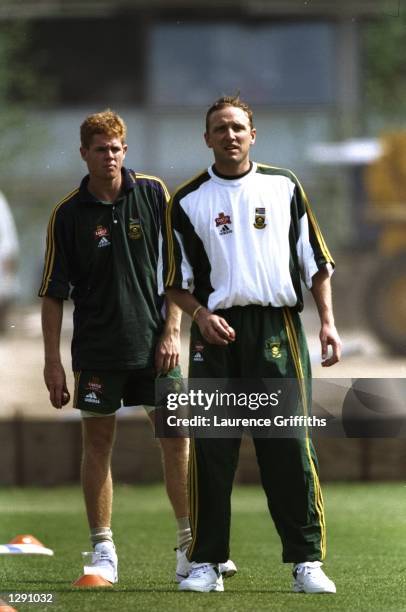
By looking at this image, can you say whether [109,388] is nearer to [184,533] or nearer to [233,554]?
[184,533]

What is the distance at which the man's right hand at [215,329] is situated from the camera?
156 inches

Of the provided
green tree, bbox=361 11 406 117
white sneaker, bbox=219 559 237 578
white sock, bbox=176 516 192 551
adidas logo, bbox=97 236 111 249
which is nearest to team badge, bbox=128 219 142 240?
adidas logo, bbox=97 236 111 249

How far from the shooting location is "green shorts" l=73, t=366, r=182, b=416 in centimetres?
432

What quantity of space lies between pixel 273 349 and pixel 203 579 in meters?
0.64

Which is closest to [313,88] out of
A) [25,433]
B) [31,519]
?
[25,433]

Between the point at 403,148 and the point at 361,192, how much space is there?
515mm

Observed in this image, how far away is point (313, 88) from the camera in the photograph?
12.2 m

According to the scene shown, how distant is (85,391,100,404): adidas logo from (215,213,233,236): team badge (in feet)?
2.08

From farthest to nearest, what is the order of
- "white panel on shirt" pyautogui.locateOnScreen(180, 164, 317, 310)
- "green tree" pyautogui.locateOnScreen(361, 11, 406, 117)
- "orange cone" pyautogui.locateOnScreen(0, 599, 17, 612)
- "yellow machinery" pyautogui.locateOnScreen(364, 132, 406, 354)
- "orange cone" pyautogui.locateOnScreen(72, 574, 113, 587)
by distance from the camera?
"green tree" pyautogui.locateOnScreen(361, 11, 406, 117) < "yellow machinery" pyautogui.locateOnScreen(364, 132, 406, 354) < "orange cone" pyautogui.locateOnScreen(72, 574, 113, 587) < "white panel on shirt" pyautogui.locateOnScreen(180, 164, 317, 310) < "orange cone" pyautogui.locateOnScreen(0, 599, 17, 612)

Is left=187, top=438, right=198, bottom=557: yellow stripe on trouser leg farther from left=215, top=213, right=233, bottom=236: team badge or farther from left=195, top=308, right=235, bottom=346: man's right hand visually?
left=215, top=213, right=233, bottom=236: team badge

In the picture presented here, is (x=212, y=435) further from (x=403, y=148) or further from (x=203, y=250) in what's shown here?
(x=403, y=148)

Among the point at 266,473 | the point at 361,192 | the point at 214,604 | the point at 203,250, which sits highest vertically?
the point at 361,192

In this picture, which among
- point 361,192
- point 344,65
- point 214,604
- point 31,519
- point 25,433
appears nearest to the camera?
point 214,604

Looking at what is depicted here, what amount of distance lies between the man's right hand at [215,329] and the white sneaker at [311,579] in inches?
24.7
